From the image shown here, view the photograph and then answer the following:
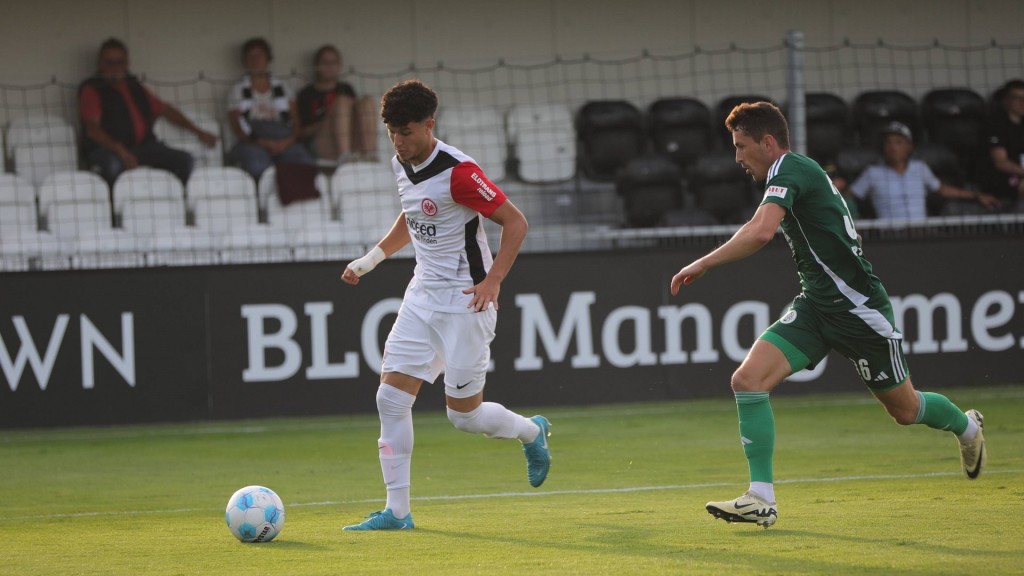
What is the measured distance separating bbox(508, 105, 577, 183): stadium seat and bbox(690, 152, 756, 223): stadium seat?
1322mm

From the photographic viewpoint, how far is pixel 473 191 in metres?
6.45

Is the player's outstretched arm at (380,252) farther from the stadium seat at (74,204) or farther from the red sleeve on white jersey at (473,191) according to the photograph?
the stadium seat at (74,204)

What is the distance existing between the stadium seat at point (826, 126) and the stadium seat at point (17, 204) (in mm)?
7723

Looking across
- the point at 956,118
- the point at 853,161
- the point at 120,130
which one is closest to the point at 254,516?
the point at 120,130

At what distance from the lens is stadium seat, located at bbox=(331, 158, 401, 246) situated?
44.2ft

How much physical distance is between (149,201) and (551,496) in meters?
6.86

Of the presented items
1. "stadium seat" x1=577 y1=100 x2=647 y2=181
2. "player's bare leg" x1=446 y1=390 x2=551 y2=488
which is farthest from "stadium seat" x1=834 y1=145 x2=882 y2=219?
"player's bare leg" x1=446 y1=390 x2=551 y2=488

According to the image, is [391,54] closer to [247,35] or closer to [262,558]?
[247,35]

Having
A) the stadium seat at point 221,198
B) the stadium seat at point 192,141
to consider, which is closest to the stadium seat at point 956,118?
the stadium seat at point 221,198

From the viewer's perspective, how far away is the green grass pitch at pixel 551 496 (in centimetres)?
528

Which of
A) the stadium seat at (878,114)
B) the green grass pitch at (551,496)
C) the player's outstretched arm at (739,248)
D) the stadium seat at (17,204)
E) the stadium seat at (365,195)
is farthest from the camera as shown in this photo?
the stadium seat at (878,114)

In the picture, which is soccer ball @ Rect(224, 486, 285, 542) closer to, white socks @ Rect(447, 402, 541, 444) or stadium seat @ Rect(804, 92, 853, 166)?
white socks @ Rect(447, 402, 541, 444)

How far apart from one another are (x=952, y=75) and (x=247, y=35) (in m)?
8.18

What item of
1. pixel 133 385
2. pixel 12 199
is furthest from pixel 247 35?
pixel 133 385
